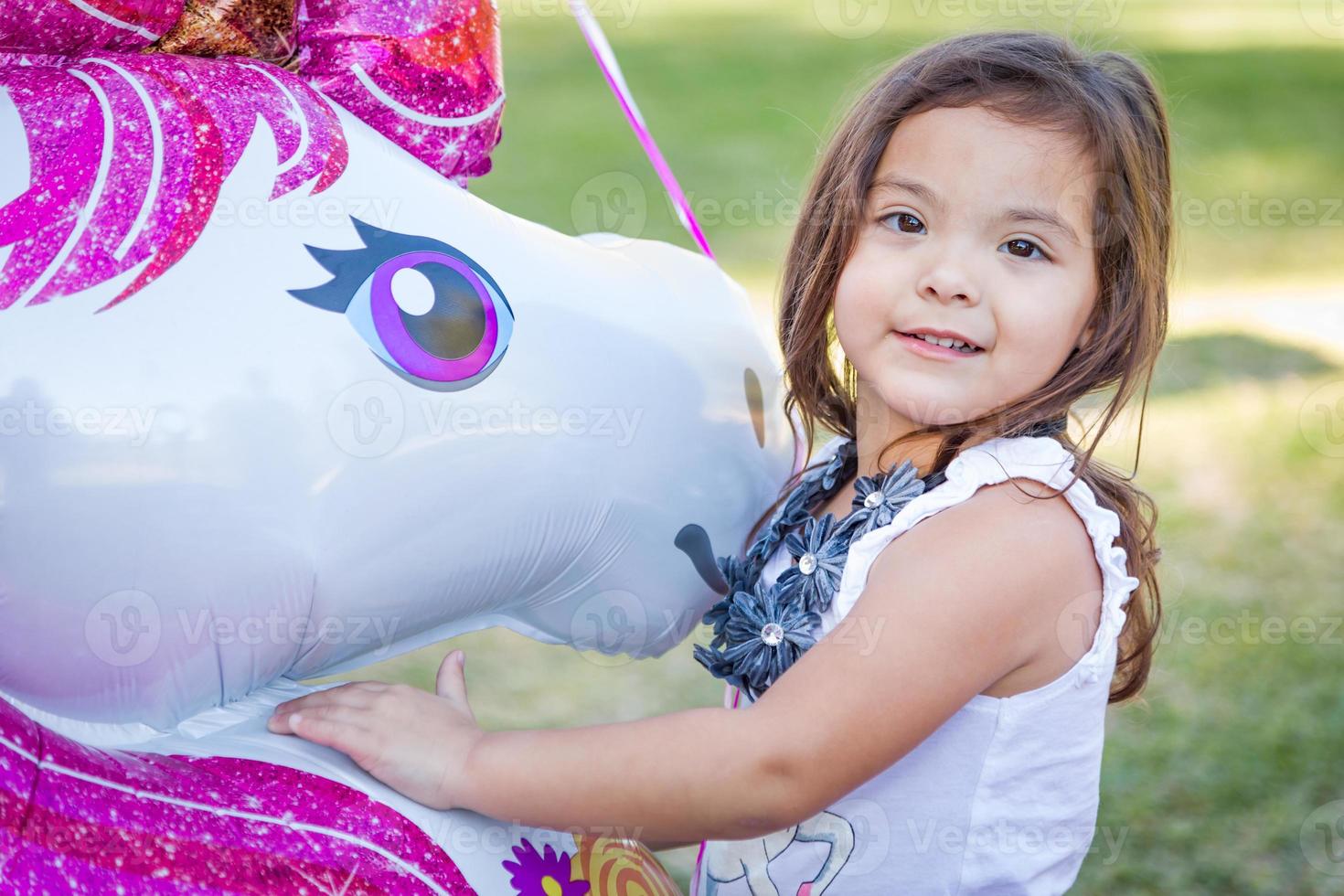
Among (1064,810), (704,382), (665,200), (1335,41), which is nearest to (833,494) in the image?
(704,382)

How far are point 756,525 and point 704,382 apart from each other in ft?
0.57

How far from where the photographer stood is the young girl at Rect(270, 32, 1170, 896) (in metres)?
1.15

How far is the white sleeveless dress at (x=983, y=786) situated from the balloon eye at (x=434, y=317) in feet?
1.23

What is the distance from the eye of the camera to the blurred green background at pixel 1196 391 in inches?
91.0
